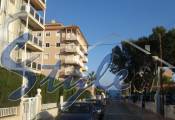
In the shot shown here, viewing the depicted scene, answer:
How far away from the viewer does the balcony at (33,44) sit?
131ft

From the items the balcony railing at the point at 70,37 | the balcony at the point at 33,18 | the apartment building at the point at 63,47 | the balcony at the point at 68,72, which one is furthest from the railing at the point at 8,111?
the balcony railing at the point at 70,37

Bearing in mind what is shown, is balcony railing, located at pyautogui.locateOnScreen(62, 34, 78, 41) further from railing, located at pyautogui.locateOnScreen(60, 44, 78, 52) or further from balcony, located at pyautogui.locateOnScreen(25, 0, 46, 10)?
balcony, located at pyautogui.locateOnScreen(25, 0, 46, 10)

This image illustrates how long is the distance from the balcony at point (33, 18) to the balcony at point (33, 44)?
1.72 m

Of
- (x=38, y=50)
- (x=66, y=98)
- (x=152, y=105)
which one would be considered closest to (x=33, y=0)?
(x=38, y=50)

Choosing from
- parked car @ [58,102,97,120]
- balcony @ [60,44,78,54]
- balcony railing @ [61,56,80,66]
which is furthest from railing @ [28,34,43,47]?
balcony railing @ [61,56,80,66]

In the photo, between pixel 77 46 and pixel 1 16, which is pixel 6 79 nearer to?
pixel 1 16

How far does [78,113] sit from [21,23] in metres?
21.5

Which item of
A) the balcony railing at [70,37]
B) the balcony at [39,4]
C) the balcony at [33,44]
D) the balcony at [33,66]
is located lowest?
the balcony at [33,66]

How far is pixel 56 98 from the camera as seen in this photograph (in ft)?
107

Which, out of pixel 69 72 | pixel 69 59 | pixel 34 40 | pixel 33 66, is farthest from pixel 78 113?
pixel 69 59

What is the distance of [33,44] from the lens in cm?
4088

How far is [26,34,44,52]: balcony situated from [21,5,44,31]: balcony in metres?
1.72

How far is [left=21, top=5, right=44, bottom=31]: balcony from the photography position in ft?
124

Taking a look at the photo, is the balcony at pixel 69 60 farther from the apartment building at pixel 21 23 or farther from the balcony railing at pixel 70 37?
the apartment building at pixel 21 23
